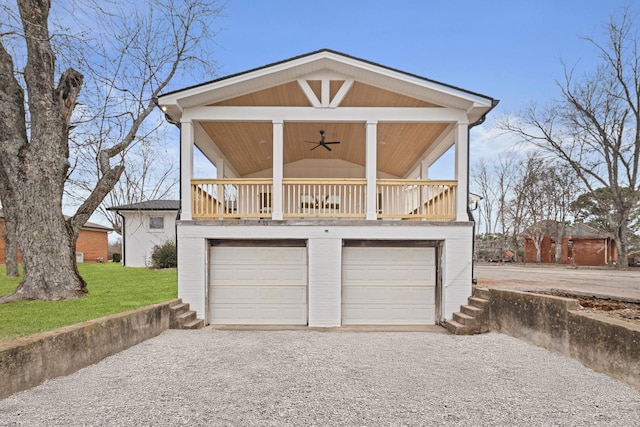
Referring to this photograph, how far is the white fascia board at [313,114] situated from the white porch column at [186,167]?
15.0 inches

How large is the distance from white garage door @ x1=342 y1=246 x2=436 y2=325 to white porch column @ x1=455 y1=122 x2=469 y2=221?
39.9 inches

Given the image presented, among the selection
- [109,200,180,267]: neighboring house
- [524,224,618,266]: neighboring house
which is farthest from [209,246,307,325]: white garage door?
[524,224,618,266]: neighboring house

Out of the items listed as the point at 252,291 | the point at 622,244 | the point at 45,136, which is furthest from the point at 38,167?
the point at 622,244

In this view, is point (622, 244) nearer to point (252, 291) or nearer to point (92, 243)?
point (252, 291)

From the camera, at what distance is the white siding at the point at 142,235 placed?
61.9 ft

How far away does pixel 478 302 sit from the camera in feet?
22.7

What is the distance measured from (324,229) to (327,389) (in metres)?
3.72

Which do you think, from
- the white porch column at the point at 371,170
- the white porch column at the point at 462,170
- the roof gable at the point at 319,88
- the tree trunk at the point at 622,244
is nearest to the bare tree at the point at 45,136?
the roof gable at the point at 319,88

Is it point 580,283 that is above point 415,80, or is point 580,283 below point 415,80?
below

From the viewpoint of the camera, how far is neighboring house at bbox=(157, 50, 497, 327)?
727cm

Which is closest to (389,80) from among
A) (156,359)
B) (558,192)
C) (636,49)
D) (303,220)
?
(303,220)

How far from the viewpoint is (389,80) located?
7.36m

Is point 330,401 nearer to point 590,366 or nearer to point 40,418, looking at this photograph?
point 40,418

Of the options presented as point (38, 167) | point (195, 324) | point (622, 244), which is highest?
point (38, 167)
